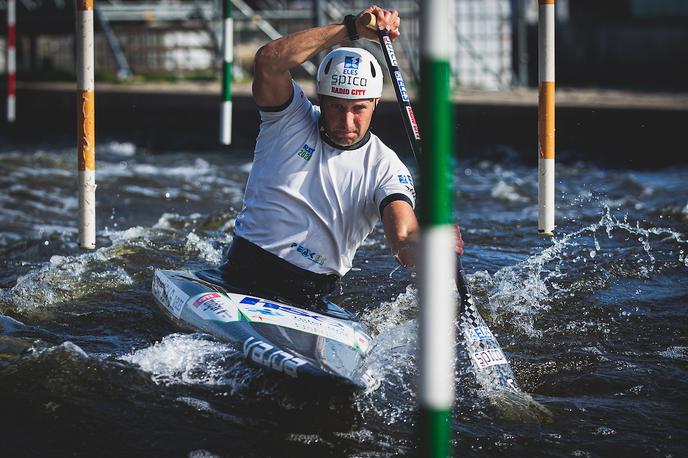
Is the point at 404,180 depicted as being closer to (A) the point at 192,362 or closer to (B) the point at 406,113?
(B) the point at 406,113

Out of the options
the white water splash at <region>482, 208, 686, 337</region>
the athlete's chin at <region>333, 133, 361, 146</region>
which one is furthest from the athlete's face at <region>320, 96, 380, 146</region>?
the white water splash at <region>482, 208, 686, 337</region>

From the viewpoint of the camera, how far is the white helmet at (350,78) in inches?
184

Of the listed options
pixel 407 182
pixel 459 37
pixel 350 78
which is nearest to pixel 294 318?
pixel 407 182

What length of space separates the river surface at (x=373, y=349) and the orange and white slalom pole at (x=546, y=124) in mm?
647

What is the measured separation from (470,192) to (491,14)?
21.8 feet

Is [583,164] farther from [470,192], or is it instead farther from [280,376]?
[280,376]

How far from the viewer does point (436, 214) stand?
7.74 ft

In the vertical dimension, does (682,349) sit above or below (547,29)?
below

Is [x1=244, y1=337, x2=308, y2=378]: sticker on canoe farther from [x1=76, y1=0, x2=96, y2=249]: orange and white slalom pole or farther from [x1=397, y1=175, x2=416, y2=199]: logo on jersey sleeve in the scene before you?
[x1=76, y1=0, x2=96, y2=249]: orange and white slalom pole

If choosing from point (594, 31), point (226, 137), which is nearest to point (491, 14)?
point (594, 31)

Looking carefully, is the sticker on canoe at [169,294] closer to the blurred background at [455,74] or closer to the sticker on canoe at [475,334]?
the sticker on canoe at [475,334]

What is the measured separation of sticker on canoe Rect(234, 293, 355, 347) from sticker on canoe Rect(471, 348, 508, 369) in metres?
0.58

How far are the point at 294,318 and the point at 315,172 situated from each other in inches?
30.2

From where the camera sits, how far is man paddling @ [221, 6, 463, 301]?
4.75 meters
